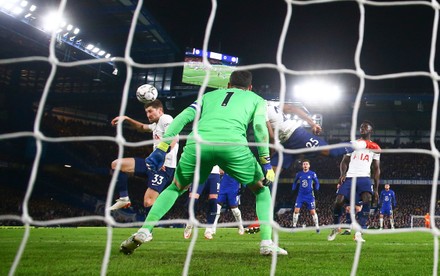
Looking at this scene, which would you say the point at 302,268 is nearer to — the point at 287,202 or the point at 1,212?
the point at 1,212

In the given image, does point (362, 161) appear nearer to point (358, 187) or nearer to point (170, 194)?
point (358, 187)

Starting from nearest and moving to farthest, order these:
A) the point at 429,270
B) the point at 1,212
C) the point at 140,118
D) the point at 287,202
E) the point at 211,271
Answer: the point at 211,271, the point at 429,270, the point at 1,212, the point at 287,202, the point at 140,118

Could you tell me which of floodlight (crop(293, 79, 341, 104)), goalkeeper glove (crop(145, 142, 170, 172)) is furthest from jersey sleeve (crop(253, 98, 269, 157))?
floodlight (crop(293, 79, 341, 104))

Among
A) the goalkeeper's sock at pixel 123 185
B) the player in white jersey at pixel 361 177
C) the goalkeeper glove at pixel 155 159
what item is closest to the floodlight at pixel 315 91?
the player in white jersey at pixel 361 177

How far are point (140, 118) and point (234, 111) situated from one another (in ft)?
94.9

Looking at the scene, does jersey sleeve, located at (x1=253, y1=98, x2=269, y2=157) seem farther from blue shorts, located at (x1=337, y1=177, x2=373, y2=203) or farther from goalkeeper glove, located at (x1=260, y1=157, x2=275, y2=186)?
blue shorts, located at (x1=337, y1=177, x2=373, y2=203)

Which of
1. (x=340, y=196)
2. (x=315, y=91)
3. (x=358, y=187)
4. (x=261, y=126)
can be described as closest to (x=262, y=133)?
(x=261, y=126)

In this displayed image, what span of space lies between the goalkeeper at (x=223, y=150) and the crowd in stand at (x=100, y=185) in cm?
1903

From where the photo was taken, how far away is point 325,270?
12.0 feet

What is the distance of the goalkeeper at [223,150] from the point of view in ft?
12.5

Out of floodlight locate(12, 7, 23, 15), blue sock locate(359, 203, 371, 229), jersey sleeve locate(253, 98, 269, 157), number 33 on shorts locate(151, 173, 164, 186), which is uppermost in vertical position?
floodlight locate(12, 7, 23, 15)

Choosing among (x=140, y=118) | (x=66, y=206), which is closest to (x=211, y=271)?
(x=66, y=206)

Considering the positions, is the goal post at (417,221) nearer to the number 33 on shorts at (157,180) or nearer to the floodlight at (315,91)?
the floodlight at (315,91)

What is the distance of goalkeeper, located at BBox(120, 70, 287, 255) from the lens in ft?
12.5
